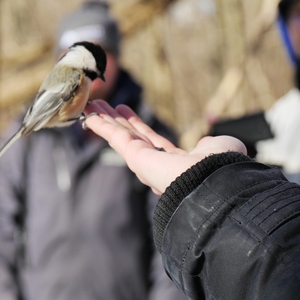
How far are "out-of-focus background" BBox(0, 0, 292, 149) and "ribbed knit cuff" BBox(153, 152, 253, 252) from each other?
1.95 metres

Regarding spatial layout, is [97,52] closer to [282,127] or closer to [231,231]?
[231,231]

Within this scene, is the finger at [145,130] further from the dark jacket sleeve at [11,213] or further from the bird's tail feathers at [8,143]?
the dark jacket sleeve at [11,213]

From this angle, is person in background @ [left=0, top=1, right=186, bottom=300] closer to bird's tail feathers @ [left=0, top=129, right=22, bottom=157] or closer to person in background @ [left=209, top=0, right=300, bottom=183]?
person in background @ [left=209, top=0, right=300, bottom=183]

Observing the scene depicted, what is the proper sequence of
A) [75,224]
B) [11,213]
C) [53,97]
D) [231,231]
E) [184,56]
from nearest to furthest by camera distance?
[231,231]
[53,97]
[75,224]
[11,213]
[184,56]

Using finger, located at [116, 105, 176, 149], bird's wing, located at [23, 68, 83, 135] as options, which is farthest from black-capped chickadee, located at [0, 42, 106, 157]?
finger, located at [116, 105, 176, 149]

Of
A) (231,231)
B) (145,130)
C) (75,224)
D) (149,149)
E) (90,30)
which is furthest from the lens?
(90,30)

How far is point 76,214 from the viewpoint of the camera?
7.18ft

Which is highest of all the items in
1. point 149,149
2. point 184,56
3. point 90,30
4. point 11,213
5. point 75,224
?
point 90,30

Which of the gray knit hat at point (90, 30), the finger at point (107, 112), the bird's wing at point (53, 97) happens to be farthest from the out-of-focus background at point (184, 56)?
the finger at point (107, 112)

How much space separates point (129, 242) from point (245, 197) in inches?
51.4

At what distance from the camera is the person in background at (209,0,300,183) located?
1.92m

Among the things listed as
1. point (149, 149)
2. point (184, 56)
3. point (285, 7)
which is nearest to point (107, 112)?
point (149, 149)

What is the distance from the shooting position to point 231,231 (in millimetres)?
901

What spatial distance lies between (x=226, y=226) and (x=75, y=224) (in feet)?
4.42
